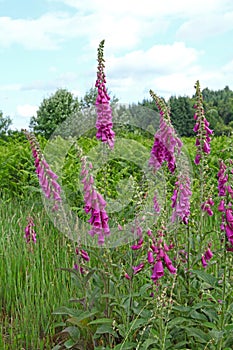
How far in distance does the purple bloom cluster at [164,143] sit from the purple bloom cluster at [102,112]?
31 cm

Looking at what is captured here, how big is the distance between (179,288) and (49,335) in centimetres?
116

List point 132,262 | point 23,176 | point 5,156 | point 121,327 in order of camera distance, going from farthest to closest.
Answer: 1. point 5,156
2. point 23,176
3. point 132,262
4. point 121,327

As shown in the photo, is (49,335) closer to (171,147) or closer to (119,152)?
(171,147)

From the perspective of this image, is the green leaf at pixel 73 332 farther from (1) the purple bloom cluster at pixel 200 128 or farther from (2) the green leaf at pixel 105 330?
(1) the purple bloom cluster at pixel 200 128

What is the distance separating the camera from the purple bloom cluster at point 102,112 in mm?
3174

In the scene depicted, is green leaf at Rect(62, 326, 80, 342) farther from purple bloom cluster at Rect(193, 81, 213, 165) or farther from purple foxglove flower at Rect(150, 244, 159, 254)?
purple bloom cluster at Rect(193, 81, 213, 165)

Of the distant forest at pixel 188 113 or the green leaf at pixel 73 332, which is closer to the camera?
the green leaf at pixel 73 332

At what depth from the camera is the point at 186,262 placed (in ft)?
11.1

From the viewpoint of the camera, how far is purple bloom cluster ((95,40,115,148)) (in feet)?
10.4

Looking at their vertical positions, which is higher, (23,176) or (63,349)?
(23,176)

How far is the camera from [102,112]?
319 centimetres

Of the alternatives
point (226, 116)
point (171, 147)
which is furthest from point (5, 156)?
point (226, 116)

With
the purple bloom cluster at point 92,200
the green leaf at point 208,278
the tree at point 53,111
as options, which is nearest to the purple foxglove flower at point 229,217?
the green leaf at point 208,278

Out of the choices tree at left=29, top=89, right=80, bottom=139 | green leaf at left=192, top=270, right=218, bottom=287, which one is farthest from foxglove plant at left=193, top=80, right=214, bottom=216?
tree at left=29, top=89, right=80, bottom=139
